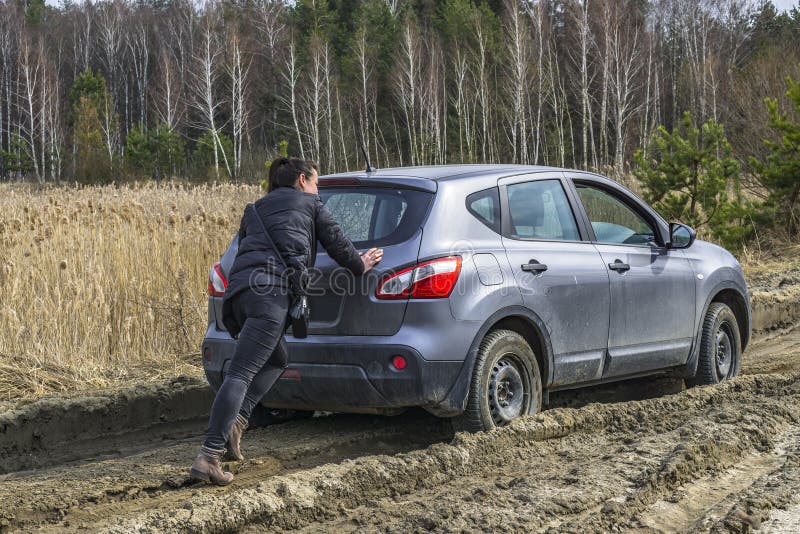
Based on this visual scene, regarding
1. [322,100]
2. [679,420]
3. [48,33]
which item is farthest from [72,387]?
[48,33]

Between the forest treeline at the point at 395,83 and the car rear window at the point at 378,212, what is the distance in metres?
39.0

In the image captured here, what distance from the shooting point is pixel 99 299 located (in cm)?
880

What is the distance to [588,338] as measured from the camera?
634 centimetres

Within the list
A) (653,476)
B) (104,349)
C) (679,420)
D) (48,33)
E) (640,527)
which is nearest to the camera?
(640,527)

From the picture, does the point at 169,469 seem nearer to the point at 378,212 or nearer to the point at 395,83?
the point at 378,212

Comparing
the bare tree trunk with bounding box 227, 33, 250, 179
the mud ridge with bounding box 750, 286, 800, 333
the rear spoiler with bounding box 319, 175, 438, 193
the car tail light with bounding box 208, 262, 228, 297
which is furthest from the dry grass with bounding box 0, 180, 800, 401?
the bare tree trunk with bounding box 227, 33, 250, 179

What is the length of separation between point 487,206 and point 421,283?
2.80ft

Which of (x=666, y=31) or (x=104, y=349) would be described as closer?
(x=104, y=349)

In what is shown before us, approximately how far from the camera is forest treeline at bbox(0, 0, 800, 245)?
→ 161 feet

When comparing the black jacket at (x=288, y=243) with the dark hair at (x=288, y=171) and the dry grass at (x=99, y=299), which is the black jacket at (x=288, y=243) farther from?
the dry grass at (x=99, y=299)

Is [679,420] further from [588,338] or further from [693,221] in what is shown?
[693,221]

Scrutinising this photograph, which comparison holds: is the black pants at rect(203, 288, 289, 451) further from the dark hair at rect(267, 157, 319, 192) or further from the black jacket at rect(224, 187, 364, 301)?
the dark hair at rect(267, 157, 319, 192)

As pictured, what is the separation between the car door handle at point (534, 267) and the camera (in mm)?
5887

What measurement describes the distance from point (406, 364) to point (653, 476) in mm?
1397
